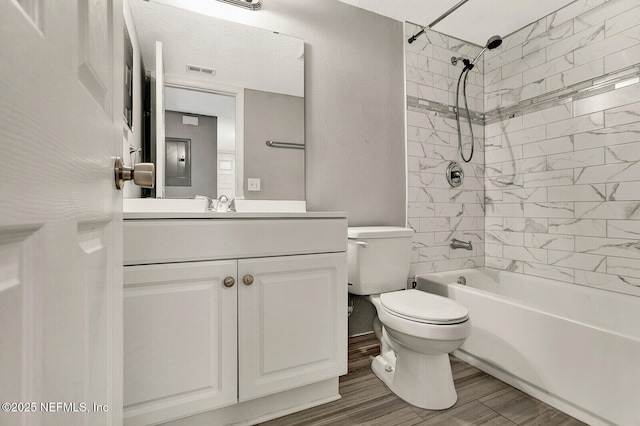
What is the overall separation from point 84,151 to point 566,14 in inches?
111

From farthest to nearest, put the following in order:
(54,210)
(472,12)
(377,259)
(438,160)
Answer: (438,160) < (472,12) < (377,259) < (54,210)

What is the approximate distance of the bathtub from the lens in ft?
3.96

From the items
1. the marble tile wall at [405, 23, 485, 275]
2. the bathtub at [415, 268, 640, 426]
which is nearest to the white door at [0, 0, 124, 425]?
the bathtub at [415, 268, 640, 426]

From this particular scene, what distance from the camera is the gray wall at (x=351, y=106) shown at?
1.93 meters

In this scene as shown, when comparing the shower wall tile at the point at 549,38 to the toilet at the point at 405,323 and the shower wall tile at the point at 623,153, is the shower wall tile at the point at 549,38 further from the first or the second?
the toilet at the point at 405,323

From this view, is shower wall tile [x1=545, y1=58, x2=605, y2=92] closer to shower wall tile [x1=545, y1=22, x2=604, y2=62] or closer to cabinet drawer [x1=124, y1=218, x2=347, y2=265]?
shower wall tile [x1=545, y1=22, x2=604, y2=62]

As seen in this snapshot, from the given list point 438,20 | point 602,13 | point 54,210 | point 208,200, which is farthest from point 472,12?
point 54,210

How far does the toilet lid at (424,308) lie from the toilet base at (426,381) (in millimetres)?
218

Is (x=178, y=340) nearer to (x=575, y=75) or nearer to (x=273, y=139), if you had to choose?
(x=273, y=139)

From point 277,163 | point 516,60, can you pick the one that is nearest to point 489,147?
point 516,60

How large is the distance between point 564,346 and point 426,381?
0.64 meters

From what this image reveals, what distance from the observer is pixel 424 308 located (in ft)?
4.61

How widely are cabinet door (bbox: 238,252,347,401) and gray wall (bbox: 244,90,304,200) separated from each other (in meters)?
0.64

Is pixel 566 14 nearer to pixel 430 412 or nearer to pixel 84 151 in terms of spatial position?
pixel 430 412
